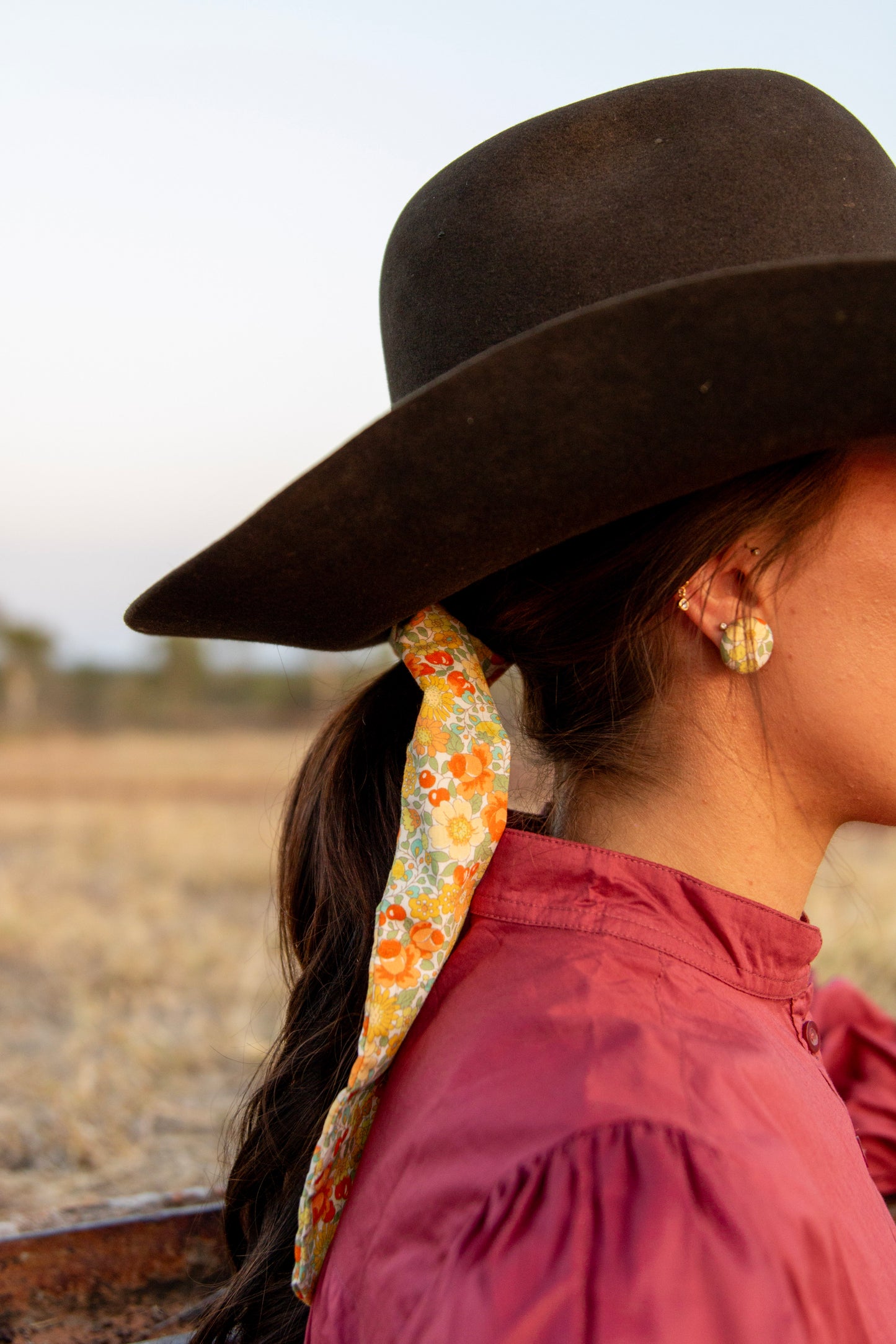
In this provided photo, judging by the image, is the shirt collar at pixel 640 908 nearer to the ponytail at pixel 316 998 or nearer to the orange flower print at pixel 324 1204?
the ponytail at pixel 316 998

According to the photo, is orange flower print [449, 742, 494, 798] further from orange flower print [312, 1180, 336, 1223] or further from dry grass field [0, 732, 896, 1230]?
dry grass field [0, 732, 896, 1230]

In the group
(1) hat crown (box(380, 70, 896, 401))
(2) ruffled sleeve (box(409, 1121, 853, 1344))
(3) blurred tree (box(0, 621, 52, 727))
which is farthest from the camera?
(3) blurred tree (box(0, 621, 52, 727))

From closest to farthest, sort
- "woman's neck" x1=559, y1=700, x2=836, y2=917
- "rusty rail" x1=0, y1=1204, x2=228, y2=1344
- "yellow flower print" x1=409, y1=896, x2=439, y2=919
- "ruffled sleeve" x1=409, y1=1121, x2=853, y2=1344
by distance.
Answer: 1. "ruffled sleeve" x1=409, y1=1121, x2=853, y2=1344
2. "yellow flower print" x1=409, y1=896, x2=439, y2=919
3. "woman's neck" x1=559, y1=700, x2=836, y2=917
4. "rusty rail" x1=0, y1=1204, x2=228, y2=1344

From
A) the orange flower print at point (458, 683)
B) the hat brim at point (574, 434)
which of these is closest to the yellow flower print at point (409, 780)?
the orange flower print at point (458, 683)

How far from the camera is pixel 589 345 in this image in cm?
99

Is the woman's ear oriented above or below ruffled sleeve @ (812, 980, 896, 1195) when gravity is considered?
above

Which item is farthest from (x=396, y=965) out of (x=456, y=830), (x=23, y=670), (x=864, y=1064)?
(x=23, y=670)

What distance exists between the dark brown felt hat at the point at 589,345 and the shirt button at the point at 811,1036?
0.74 m

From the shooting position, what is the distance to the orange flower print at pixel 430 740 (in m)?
1.31

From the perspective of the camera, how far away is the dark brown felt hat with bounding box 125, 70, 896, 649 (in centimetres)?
98

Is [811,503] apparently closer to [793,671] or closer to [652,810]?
[793,671]

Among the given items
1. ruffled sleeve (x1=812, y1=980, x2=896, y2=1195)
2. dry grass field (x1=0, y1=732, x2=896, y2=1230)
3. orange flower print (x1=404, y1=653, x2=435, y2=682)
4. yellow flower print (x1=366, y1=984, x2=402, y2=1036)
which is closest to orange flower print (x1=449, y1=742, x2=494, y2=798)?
orange flower print (x1=404, y1=653, x2=435, y2=682)

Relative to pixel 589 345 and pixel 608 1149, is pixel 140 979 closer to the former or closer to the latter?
pixel 608 1149

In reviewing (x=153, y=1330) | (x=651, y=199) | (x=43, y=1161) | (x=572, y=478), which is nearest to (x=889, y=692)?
(x=572, y=478)
